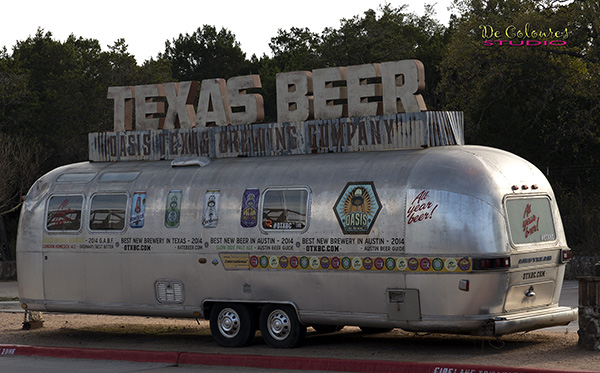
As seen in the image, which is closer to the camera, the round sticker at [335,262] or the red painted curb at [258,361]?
the red painted curb at [258,361]

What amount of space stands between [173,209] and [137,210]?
0.67m

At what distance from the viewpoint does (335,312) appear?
12594 millimetres

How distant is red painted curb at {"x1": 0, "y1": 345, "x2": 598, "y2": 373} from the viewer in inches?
422

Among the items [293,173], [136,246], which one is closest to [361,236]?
[293,173]

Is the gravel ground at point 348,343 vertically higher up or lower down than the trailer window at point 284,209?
lower down

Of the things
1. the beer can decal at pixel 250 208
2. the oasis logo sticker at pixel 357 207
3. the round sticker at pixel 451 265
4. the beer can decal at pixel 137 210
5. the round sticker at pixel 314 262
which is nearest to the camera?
the round sticker at pixel 451 265

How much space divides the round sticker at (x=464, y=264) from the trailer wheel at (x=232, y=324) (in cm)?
332

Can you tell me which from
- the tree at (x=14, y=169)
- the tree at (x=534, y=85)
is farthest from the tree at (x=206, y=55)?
the tree at (x=534, y=85)

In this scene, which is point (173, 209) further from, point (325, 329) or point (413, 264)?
point (413, 264)

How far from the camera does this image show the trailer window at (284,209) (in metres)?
12.9

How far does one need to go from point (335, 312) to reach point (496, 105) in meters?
22.0

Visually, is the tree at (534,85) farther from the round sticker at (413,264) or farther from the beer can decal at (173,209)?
the round sticker at (413,264)

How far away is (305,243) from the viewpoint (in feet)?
41.9

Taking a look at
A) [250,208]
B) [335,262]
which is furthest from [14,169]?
[335,262]
